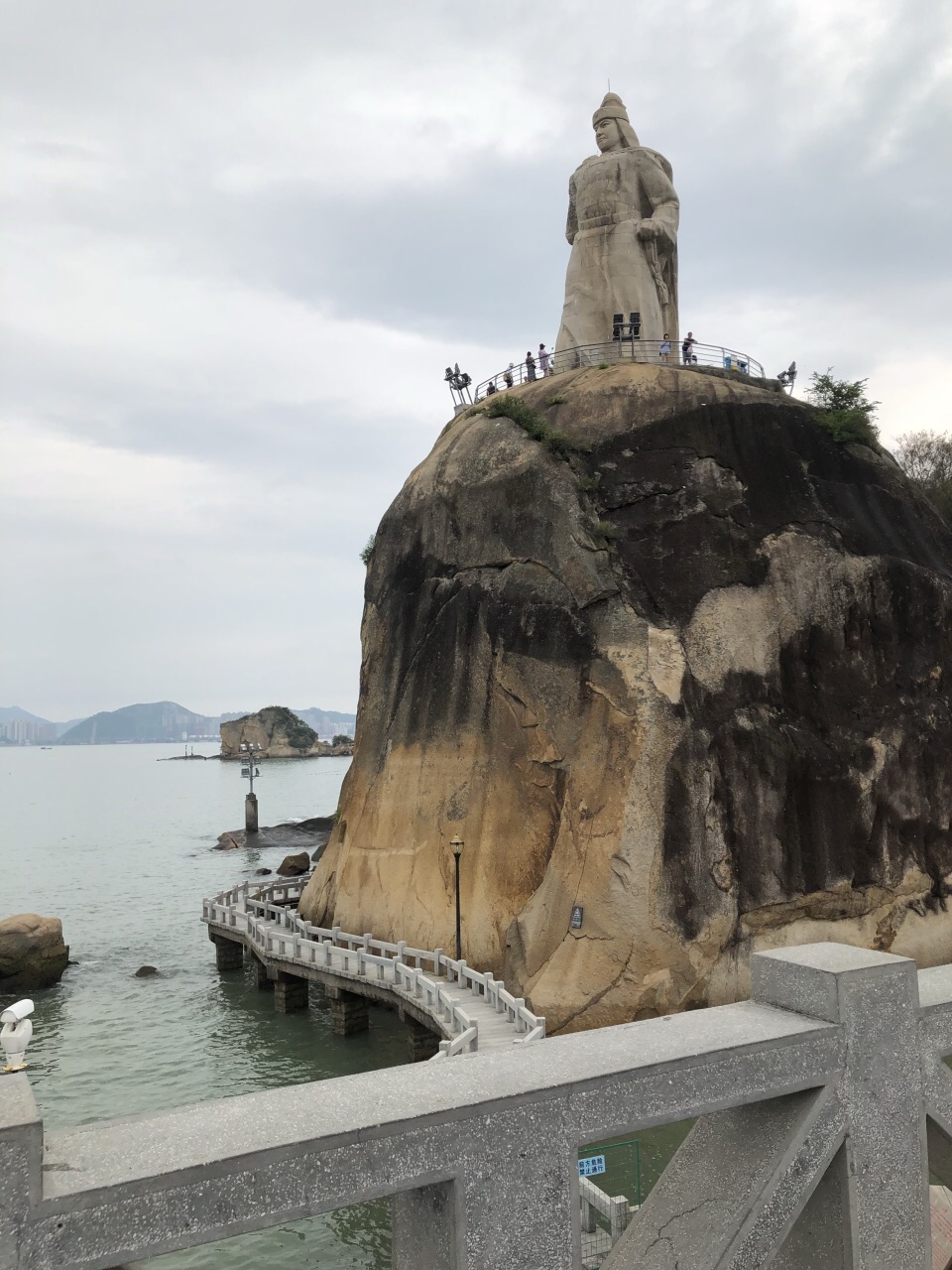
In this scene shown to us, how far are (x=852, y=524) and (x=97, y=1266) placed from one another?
26.3 m

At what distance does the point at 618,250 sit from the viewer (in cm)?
3219

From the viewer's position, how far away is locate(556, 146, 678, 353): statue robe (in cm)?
3206

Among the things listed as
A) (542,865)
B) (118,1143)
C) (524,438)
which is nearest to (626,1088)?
(118,1143)

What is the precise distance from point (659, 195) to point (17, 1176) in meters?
35.0

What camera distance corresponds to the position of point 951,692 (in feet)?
86.4

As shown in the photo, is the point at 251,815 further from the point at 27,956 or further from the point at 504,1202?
the point at 504,1202

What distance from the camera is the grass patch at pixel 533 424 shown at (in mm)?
25766

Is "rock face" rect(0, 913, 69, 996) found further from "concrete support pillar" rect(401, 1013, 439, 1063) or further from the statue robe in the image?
the statue robe

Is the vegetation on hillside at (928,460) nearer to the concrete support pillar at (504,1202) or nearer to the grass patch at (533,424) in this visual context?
the grass patch at (533,424)

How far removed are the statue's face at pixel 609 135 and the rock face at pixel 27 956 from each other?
31.7 meters

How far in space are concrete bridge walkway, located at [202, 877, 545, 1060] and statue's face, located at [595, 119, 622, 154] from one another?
26.8 metres

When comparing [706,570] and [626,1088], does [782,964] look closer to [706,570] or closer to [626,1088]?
Answer: [626,1088]

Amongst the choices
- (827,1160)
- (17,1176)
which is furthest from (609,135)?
(17,1176)

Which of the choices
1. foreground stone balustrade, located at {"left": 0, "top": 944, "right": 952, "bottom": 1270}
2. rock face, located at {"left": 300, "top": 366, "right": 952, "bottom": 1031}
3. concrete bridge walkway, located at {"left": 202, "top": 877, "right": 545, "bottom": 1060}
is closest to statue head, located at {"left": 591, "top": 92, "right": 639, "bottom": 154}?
rock face, located at {"left": 300, "top": 366, "right": 952, "bottom": 1031}
